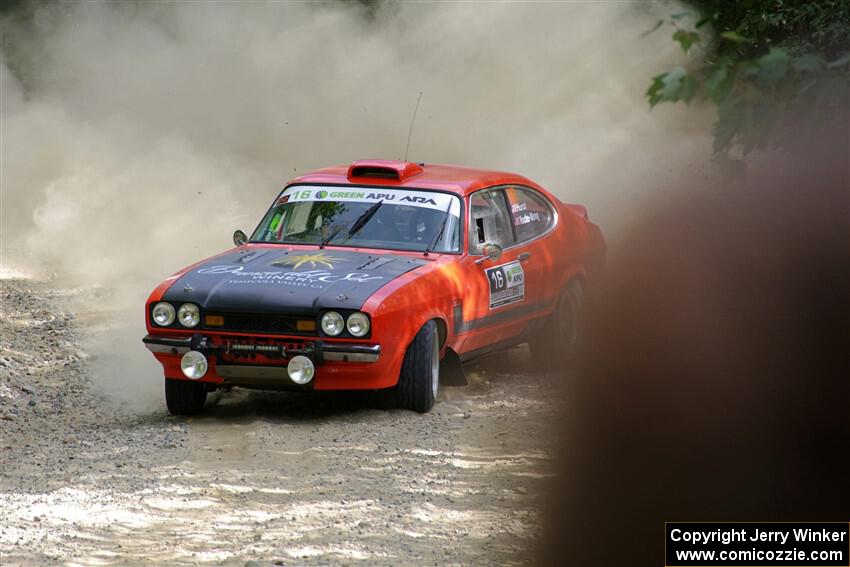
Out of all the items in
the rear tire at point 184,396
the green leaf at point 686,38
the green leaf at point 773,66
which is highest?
the green leaf at point 686,38

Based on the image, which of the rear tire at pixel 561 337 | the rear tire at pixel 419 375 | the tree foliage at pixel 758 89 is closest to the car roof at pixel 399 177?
the rear tire at pixel 561 337

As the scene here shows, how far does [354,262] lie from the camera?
9.04 metres

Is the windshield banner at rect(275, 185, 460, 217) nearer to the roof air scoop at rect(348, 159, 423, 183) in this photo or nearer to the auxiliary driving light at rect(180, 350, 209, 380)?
the roof air scoop at rect(348, 159, 423, 183)

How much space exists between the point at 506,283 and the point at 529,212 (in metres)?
0.87

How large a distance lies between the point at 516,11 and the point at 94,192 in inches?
218

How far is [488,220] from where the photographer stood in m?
9.84

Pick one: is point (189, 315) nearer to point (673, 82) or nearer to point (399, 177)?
point (399, 177)

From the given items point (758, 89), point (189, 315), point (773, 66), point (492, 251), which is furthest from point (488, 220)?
point (773, 66)

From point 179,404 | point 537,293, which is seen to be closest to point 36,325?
point 179,404

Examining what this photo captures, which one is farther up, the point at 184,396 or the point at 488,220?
the point at 488,220

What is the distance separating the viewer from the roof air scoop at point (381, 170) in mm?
9836

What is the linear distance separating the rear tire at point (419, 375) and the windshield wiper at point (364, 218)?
3.46 feet

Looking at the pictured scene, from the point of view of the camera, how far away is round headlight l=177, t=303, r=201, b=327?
8539mm

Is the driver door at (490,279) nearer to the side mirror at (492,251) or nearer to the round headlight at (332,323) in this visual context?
the side mirror at (492,251)
